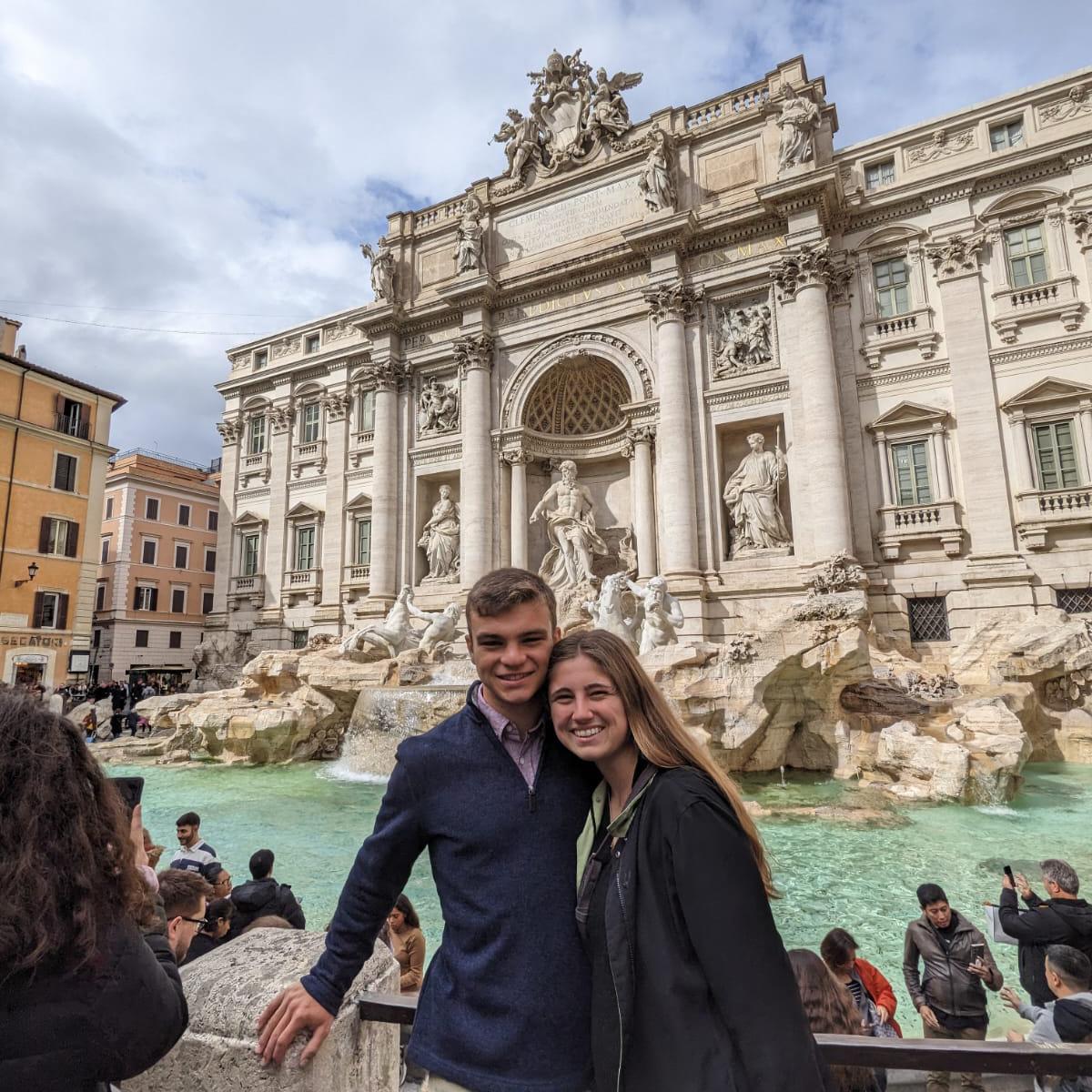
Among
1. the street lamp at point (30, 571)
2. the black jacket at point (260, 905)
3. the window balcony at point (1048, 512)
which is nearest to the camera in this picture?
the black jacket at point (260, 905)

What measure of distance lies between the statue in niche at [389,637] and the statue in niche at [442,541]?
4695 millimetres

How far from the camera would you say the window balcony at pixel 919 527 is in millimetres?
14124

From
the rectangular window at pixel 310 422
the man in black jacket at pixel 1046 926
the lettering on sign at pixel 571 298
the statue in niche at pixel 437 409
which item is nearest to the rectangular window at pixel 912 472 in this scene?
the lettering on sign at pixel 571 298

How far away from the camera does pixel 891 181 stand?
627 inches

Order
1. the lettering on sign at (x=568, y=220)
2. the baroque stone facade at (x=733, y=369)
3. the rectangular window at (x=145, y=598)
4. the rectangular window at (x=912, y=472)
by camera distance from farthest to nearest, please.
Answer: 1. the rectangular window at (x=145, y=598)
2. the lettering on sign at (x=568, y=220)
3. the rectangular window at (x=912, y=472)
4. the baroque stone facade at (x=733, y=369)

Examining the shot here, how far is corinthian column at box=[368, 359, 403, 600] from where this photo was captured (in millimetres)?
19750

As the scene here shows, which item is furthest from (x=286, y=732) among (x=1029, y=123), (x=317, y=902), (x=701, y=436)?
(x=1029, y=123)

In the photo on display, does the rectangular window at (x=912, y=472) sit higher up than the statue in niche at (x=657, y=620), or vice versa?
the rectangular window at (x=912, y=472)

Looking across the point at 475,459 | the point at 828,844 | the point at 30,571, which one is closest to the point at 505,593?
the point at 828,844

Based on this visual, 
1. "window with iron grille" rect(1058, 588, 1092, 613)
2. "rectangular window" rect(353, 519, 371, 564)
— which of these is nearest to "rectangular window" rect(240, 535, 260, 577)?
"rectangular window" rect(353, 519, 371, 564)

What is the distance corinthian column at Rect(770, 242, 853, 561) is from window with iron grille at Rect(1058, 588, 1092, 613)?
3927 mm

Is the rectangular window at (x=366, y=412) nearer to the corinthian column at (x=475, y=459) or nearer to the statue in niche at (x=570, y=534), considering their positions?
the corinthian column at (x=475, y=459)

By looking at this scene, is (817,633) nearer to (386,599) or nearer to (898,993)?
(898,993)

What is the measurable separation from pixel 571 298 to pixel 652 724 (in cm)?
1861
